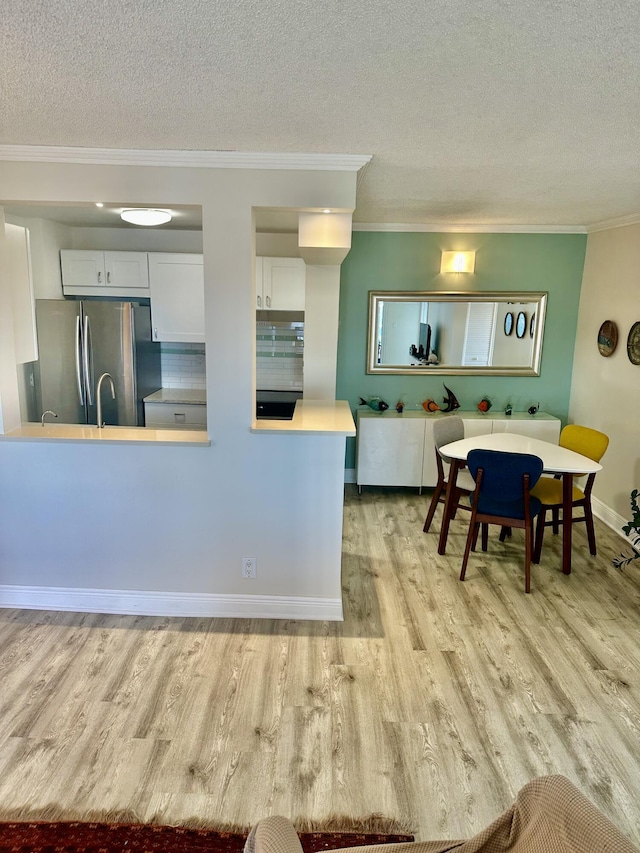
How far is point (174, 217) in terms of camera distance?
410cm

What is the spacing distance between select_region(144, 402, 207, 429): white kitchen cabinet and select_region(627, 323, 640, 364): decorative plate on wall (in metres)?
3.42

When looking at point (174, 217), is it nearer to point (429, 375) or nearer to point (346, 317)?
point (346, 317)

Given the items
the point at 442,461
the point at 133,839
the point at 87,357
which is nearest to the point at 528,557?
the point at 442,461

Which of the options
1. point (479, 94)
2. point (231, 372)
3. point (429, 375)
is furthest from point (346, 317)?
point (479, 94)

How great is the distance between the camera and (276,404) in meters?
5.02

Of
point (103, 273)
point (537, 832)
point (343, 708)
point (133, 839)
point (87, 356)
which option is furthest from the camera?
point (103, 273)

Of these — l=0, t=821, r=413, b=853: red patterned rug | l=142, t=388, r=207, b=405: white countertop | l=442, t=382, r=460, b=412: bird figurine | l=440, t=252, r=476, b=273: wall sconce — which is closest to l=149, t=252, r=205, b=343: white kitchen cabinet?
l=142, t=388, r=207, b=405: white countertop

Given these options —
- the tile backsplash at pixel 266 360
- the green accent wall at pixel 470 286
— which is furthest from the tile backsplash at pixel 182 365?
the green accent wall at pixel 470 286

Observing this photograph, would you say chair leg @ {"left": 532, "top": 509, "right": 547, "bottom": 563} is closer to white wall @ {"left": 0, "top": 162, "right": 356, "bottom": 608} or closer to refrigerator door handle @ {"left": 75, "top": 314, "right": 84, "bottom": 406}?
white wall @ {"left": 0, "top": 162, "right": 356, "bottom": 608}

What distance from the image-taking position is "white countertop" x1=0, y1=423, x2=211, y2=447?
2.80 m

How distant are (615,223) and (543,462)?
2201mm

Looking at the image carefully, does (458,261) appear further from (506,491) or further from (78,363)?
(78,363)

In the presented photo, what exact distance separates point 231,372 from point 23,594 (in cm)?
173

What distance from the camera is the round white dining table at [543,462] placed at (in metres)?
3.41
